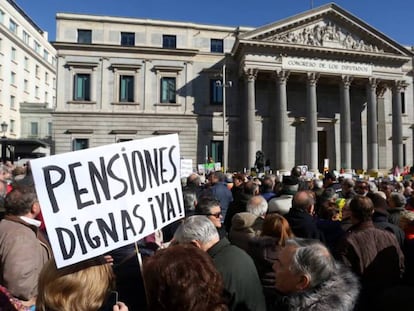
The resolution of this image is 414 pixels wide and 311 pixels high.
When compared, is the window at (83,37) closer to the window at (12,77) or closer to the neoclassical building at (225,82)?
the neoclassical building at (225,82)

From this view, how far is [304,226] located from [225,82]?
1136 inches

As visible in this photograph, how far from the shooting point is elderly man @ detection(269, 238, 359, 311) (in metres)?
2.30

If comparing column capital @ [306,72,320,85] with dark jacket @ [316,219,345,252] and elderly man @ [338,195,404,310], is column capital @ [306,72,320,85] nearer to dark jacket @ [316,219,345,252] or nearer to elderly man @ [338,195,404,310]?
dark jacket @ [316,219,345,252]

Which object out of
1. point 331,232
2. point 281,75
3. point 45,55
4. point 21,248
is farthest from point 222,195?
point 45,55

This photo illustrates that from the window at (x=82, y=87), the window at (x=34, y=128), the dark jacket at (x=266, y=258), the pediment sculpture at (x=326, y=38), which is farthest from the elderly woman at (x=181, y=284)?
the window at (x=34, y=128)

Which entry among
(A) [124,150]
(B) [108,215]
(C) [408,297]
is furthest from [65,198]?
(C) [408,297]

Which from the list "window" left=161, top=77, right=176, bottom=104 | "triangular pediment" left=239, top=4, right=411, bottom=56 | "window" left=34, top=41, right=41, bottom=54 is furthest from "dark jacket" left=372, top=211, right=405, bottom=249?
"window" left=34, top=41, right=41, bottom=54

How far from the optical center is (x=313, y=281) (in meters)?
2.44

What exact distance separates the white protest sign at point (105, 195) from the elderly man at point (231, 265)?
0.21 meters

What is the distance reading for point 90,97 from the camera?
103 ft

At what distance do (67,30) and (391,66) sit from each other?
1199 inches

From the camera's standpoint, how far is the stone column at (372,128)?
106 ft

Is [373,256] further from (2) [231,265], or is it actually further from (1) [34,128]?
(1) [34,128]

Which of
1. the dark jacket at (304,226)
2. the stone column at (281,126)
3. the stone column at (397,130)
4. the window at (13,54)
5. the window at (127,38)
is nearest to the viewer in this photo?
the dark jacket at (304,226)
